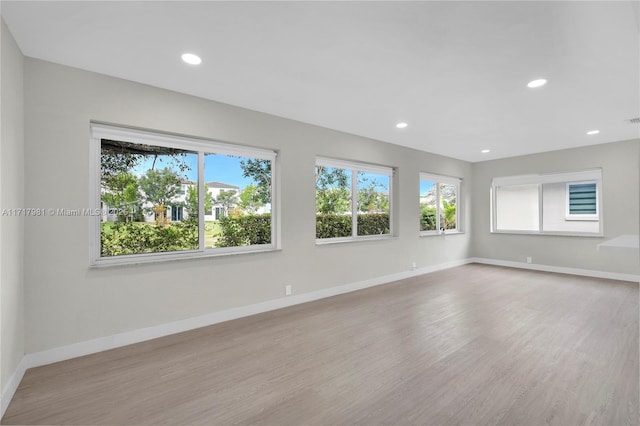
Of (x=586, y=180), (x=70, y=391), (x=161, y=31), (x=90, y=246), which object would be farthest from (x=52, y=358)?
(x=586, y=180)

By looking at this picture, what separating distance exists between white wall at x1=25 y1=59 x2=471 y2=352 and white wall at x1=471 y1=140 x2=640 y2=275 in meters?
4.44

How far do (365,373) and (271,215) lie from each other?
2354 mm

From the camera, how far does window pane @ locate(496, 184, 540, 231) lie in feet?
21.9

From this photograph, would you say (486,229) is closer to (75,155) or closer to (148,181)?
(148,181)

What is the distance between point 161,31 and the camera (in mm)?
2158

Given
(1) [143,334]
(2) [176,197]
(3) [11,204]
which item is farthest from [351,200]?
(3) [11,204]

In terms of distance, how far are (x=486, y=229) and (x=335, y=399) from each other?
6.68m

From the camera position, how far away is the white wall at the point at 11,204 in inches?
76.8

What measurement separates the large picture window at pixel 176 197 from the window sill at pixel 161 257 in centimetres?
1

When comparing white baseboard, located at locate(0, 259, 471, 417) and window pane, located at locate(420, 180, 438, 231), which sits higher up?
window pane, located at locate(420, 180, 438, 231)

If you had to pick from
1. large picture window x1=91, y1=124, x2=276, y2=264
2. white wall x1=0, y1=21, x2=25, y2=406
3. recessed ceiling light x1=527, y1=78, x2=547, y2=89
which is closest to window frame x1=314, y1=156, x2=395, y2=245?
large picture window x1=91, y1=124, x2=276, y2=264

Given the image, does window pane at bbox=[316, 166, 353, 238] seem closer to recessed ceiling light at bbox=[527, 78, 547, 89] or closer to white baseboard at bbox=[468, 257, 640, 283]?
recessed ceiling light at bbox=[527, 78, 547, 89]

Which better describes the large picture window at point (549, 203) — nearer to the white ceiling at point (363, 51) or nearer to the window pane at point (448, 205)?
the window pane at point (448, 205)

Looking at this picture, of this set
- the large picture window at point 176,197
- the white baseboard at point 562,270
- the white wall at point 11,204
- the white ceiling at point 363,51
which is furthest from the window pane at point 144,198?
the white baseboard at point 562,270
